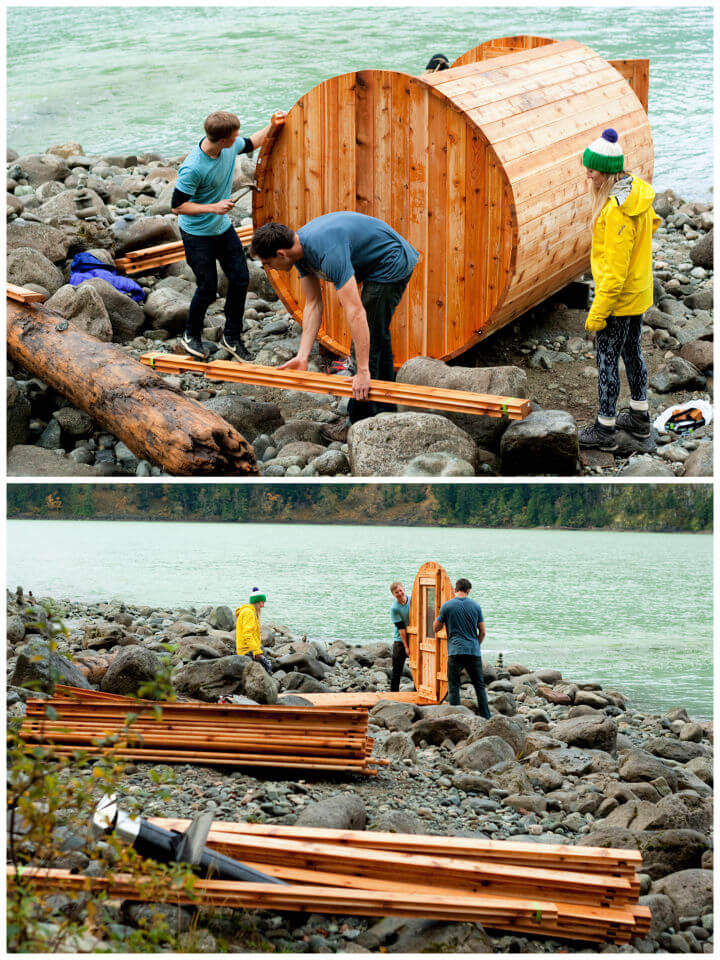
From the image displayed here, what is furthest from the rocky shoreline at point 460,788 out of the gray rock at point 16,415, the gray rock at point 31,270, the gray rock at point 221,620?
the gray rock at point 31,270

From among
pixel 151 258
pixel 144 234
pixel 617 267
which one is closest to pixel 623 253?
pixel 617 267

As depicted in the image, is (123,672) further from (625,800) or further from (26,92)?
(26,92)

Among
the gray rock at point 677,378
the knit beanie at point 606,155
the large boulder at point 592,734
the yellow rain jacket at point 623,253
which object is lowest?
the large boulder at point 592,734

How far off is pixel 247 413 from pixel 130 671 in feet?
8.23

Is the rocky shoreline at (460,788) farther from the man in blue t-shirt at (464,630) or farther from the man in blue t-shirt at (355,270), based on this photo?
the man in blue t-shirt at (355,270)

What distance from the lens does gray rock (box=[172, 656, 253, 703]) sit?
8.95 meters

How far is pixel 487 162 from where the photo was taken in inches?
300

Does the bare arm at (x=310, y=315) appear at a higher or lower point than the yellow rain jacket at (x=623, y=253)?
Answer: lower

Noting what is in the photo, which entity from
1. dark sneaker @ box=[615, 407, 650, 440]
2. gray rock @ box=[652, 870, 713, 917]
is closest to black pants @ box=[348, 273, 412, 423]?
dark sneaker @ box=[615, 407, 650, 440]

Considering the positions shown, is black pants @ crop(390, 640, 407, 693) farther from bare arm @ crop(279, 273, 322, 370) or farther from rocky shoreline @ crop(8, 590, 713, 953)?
bare arm @ crop(279, 273, 322, 370)

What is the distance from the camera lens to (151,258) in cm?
1096

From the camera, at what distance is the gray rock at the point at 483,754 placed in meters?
7.55

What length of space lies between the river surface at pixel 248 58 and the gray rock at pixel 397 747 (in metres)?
11.7

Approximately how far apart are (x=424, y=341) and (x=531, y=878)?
4.71 metres
